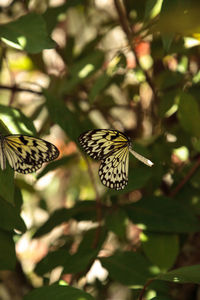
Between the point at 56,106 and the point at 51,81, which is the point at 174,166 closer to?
the point at 56,106

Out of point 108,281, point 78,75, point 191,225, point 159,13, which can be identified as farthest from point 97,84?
point 108,281

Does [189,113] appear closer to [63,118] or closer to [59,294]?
[63,118]

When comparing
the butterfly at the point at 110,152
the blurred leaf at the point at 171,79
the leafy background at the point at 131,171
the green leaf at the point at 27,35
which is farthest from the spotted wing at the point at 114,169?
the blurred leaf at the point at 171,79

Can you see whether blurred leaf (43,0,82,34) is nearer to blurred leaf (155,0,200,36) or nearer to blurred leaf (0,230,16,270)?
blurred leaf (155,0,200,36)

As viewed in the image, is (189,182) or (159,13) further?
(189,182)

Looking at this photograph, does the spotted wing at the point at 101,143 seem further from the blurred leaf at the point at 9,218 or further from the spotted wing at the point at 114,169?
the blurred leaf at the point at 9,218

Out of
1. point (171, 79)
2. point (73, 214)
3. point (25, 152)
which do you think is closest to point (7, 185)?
point (25, 152)
